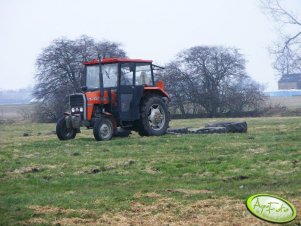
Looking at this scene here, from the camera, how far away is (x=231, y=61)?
135 feet

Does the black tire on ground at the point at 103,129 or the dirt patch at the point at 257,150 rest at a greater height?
the black tire on ground at the point at 103,129

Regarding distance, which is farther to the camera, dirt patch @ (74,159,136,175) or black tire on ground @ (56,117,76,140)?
black tire on ground @ (56,117,76,140)

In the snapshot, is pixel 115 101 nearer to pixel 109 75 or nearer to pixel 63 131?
pixel 109 75

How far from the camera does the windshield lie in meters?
16.8

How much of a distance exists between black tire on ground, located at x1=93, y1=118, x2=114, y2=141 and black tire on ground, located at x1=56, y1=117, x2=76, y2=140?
1528 mm

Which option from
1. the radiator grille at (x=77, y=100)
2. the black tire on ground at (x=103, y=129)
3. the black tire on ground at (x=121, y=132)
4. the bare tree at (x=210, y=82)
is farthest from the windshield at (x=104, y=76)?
the bare tree at (x=210, y=82)

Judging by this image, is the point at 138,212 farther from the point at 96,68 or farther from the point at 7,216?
the point at 96,68

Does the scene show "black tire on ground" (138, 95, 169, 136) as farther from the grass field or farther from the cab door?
the grass field

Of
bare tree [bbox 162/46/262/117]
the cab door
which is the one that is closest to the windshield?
the cab door

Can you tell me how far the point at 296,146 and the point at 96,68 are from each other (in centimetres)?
702

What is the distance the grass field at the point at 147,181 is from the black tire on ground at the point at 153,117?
3.03 metres

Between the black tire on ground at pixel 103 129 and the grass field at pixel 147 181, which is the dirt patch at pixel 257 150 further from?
the black tire on ground at pixel 103 129

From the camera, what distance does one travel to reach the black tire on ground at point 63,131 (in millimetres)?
17125

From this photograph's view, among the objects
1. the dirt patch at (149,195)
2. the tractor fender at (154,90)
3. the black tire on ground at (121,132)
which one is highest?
the tractor fender at (154,90)
